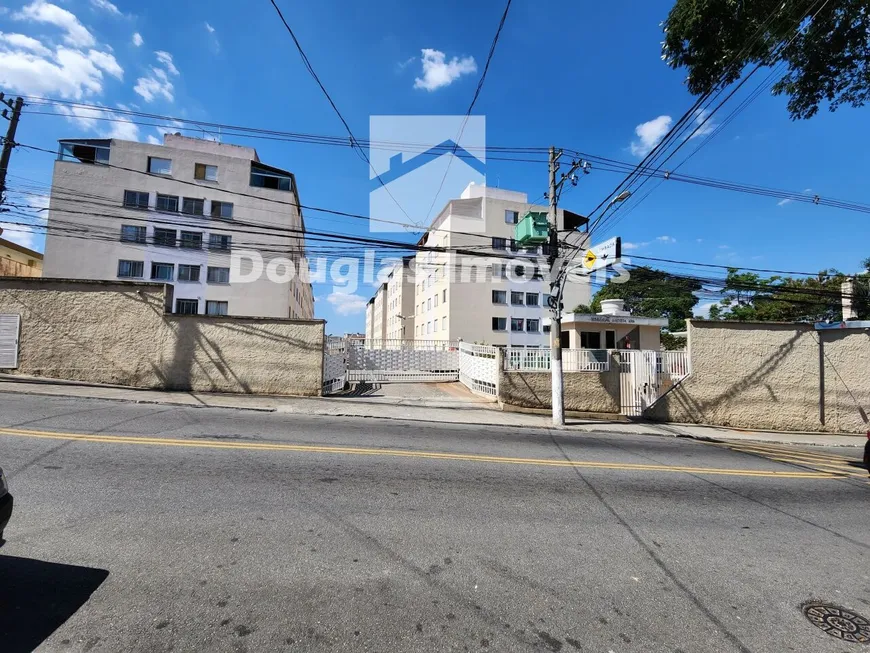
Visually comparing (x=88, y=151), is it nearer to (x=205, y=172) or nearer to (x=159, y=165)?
(x=159, y=165)

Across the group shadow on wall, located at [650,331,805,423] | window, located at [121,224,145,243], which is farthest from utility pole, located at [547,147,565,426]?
window, located at [121,224,145,243]

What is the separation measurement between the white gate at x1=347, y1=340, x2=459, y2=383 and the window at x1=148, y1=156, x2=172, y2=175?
23.9 m

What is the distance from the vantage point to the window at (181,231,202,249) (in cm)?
3009

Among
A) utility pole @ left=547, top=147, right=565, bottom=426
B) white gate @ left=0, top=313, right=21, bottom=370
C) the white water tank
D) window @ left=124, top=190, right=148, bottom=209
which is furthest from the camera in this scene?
window @ left=124, top=190, right=148, bottom=209

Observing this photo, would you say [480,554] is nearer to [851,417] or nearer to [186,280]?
[851,417]

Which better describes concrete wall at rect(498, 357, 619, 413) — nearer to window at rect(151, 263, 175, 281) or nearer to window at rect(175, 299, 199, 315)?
window at rect(175, 299, 199, 315)

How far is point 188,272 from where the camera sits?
3027 centimetres

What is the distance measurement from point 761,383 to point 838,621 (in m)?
13.3

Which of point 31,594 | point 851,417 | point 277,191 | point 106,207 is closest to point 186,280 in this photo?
point 106,207

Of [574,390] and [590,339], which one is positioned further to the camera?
[590,339]

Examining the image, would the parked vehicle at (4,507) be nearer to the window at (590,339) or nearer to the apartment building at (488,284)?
the window at (590,339)

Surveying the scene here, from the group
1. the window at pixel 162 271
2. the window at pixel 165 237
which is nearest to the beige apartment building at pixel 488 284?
the window at pixel 165 237

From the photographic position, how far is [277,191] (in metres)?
33.1

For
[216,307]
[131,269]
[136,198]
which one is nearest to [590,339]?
[216,307]
